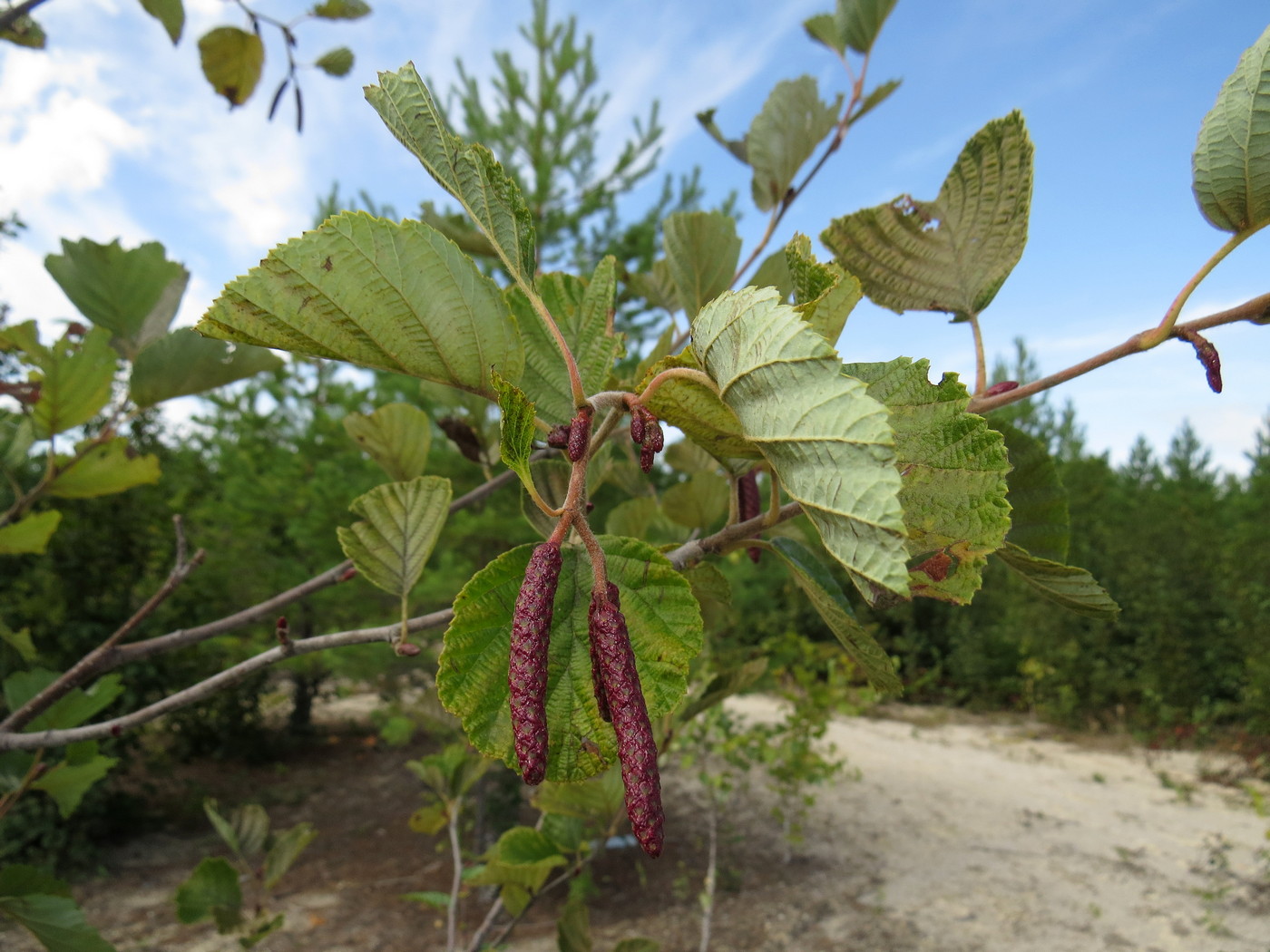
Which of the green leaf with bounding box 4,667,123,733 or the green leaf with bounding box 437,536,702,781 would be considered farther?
the green leaf with bounding box 4,667,123,733

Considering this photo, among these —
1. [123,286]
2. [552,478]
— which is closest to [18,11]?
[123,286]

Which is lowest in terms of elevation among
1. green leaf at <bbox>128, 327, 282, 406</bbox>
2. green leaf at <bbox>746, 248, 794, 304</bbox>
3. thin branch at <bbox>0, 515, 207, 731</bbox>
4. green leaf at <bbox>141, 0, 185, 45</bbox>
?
thin branch at <bbox>0, 515, 207, 731</bbox>

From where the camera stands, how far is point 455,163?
378 millimetres

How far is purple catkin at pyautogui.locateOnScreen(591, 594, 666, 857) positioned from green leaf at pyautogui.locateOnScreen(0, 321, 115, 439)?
898mm

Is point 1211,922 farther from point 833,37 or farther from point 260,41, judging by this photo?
point 260,41

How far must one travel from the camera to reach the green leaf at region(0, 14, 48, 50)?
124 cm

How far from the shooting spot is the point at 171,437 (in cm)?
748

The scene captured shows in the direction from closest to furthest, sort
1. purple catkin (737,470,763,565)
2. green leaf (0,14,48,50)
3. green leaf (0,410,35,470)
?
1. purple catkin (737,470,763,565)
2. green leaf (0,410,35,470)
3. green leaf (0,14,48,50)

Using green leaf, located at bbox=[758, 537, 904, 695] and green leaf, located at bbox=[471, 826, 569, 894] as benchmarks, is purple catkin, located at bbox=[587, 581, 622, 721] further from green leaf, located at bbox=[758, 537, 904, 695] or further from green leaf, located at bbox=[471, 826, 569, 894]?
green leaf, located at bbox=[471, 826, 569, 894]

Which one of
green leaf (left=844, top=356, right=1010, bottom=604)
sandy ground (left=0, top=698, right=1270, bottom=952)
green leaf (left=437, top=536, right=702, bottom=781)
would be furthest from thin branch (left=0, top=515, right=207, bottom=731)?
sandy ground (left=0, top=698, right=1270, bottom=952)

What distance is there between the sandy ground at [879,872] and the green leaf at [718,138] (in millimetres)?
2791

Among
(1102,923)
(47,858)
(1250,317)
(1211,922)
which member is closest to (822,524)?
(1250,317)

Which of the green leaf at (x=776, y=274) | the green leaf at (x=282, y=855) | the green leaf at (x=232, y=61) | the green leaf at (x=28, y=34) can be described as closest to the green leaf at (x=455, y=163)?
the green leaf at (x=776, y=274)

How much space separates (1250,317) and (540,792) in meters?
0.91
